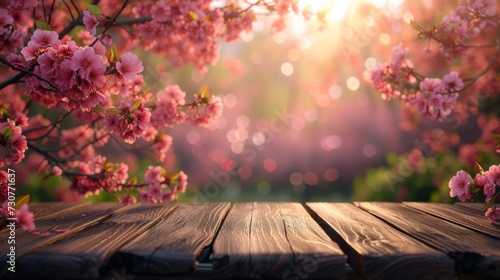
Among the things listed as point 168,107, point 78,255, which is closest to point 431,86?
point 168,107

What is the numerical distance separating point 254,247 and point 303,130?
884 cm

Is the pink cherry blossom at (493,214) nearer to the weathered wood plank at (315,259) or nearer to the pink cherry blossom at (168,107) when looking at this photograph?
the weathered wood plank at (315,259)

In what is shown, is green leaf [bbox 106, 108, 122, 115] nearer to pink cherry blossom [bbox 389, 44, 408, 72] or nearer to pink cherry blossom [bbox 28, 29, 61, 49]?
pink cherry blossom [bbox 28, 29, 61, 49]

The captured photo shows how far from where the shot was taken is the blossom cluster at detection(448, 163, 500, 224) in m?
2.36

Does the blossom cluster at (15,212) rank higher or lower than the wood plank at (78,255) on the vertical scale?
higher

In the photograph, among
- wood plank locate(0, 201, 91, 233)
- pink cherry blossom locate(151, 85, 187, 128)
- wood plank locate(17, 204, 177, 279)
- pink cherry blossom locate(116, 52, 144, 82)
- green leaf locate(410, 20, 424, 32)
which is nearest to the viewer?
wood plank locate(17, 204, 177, 279)

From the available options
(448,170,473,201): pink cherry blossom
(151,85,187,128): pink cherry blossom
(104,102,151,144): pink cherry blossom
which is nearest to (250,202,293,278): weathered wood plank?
(104,102,151,144): pink cherry blossom

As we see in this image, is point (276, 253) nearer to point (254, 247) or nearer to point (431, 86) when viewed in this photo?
point (254, 247)

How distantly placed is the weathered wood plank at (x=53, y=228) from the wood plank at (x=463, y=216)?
1.82 m

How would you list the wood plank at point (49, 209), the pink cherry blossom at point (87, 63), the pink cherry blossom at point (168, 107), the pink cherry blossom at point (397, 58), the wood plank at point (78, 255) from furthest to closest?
the pink cherry blossom at point (168, 107) < the pink cherry blossom at point (397, 58) < the wood plank at point (49, 209) < the pink cherry blossom at point (87, 63) < the wood plank at point (78, 255)

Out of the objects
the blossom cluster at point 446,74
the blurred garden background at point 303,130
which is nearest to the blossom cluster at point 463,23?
the blossom cluster at point 446,74

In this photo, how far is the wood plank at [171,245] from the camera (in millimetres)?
1692

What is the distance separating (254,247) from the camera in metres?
1.79

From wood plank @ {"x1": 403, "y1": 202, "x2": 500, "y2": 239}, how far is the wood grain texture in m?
0.78
